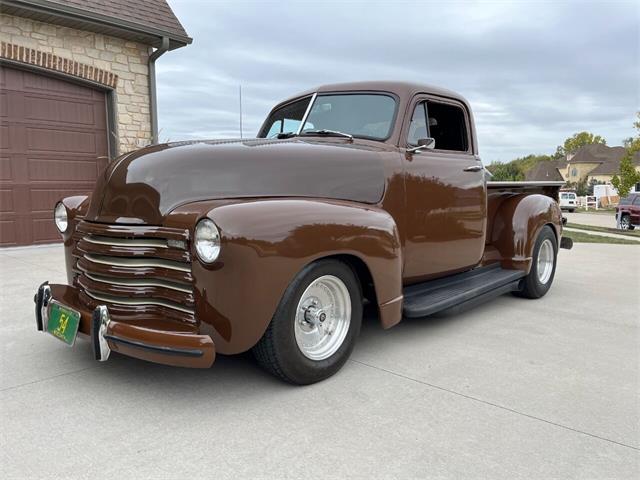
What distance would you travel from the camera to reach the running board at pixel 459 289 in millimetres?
3710

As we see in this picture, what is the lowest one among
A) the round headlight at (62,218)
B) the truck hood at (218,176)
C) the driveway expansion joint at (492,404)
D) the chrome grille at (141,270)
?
the driveway expansion joint at (492,404)

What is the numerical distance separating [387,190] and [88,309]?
6.73 ft

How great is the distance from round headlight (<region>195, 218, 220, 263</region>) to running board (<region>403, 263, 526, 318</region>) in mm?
1563

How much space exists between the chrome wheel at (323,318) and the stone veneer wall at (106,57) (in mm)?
7166

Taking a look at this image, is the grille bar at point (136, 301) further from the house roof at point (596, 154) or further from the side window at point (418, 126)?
the house roof at point (596, 154)

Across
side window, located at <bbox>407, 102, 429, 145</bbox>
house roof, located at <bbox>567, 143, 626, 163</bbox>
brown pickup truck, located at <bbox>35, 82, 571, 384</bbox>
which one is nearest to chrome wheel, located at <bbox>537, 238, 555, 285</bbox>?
brown pickup truck, located at <bbox>35, 82, 571, 384</bbox>

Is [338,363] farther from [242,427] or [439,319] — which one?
[439,319]

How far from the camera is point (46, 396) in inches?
112

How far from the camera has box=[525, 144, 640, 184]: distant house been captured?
70625 mm

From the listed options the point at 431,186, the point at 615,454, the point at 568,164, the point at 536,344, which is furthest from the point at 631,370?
the point at 568,164

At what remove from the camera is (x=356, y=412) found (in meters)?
2.68

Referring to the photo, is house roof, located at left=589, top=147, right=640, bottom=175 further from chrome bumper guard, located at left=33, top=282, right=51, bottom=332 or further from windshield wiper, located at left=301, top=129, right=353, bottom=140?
chrome bumper guard, located at left=33, top=282, right=51, bottom=332

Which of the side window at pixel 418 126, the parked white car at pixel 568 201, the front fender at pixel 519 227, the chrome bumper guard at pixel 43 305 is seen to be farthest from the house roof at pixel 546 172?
the chrome bumper guard at pixel 43 305

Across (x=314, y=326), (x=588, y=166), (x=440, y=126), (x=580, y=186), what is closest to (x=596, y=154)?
(x=588, y=166)
